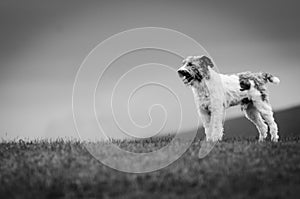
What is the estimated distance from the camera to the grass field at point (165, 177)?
404 inches

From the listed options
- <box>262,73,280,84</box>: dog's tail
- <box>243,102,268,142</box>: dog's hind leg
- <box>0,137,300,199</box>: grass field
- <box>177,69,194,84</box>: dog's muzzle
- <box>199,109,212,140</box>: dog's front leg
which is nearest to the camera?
<box>0,137,300,199</box>: grass field

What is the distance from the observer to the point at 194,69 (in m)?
17.0

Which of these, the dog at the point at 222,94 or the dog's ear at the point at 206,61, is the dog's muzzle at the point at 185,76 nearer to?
the dog at the point at 222,94

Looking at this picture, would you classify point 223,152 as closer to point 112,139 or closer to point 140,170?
point 140,170

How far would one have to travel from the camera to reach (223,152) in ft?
46.4

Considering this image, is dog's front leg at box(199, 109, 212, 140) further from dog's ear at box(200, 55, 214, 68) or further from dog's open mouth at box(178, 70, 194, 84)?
dog's ear at box(200, 55, 214, 68)

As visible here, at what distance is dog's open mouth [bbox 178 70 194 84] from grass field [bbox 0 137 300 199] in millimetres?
3355

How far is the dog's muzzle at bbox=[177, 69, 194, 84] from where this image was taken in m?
16.7

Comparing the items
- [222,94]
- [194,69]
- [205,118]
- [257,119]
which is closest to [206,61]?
[194,69]

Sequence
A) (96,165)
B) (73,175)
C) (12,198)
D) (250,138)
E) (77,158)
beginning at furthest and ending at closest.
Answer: (250,138) → (77,158) → (96,165) → (73,175) → (12,198)

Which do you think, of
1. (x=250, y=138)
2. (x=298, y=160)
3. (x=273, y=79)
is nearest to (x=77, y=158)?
(x=298, y=160)

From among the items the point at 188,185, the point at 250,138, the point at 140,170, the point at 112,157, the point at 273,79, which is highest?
the point at 273,79

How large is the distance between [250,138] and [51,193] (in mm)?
10527

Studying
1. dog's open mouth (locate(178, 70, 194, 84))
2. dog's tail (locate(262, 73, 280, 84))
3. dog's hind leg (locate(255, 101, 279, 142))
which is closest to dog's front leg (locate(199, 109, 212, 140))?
dog's open mouth (locate(178, 70, 194, 84))
